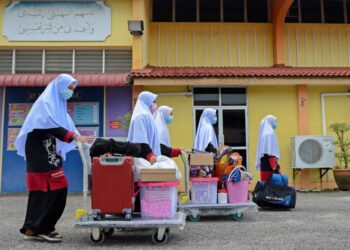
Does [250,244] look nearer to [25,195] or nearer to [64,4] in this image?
[25,195]

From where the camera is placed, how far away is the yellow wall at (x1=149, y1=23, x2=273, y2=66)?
13.7m

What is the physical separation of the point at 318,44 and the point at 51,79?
7883 mm

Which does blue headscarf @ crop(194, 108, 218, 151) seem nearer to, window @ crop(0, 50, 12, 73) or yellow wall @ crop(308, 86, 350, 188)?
yellow wall @ crop(308, 86, 350, 188)

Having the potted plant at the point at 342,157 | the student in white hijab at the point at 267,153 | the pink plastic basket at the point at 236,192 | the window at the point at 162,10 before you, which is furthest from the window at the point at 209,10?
the pink plastic basket at the point at 236,192

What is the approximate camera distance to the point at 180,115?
39.0ft

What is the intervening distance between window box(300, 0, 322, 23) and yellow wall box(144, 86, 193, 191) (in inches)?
194

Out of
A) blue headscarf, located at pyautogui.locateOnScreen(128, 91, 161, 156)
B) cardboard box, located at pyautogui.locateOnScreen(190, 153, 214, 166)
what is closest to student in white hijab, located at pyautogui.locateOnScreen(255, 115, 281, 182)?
cardboard box, located at pyautogui.locateOnScreen(190, 153, 214, 166)

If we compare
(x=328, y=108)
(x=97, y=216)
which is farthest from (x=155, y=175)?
(x=328, y=108)

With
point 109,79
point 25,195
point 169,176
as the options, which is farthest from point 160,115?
point 25,195

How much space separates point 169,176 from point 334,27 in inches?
433

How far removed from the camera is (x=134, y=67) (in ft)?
38.8

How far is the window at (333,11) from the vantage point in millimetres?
14148

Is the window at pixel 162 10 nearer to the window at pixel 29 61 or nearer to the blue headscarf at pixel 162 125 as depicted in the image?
the window at pixel 29 61

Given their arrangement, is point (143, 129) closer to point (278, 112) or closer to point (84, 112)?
point (84, 112)
